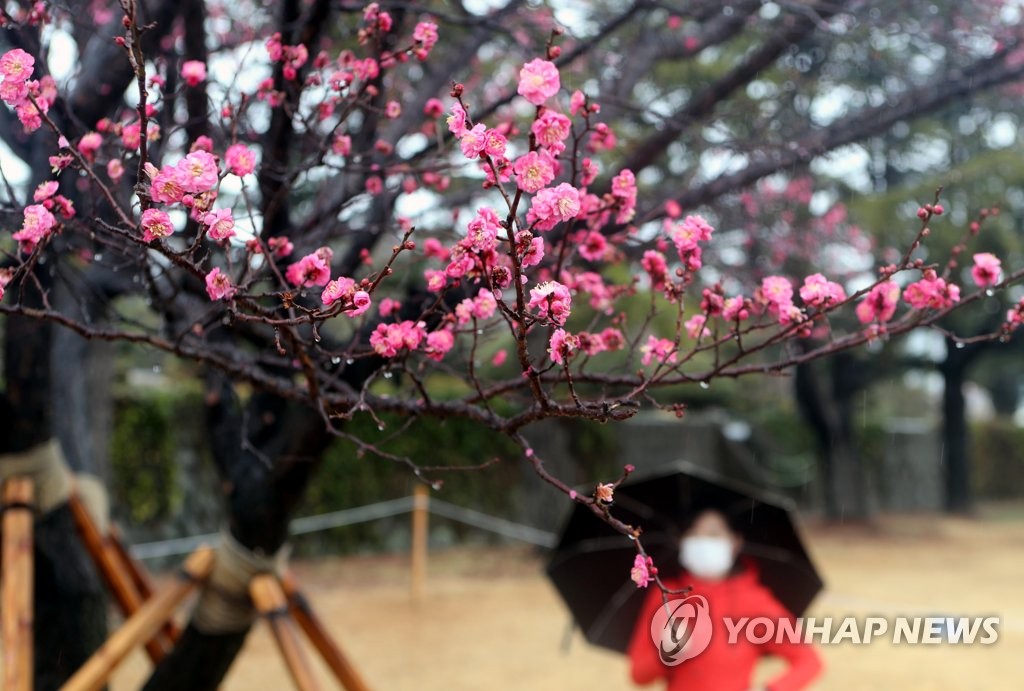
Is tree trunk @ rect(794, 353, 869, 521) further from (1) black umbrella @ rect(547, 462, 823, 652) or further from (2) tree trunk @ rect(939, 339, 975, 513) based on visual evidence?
(1) black umbrella @ rect(547, 462, 823, 652)

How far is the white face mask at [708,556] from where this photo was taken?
3.60 metres

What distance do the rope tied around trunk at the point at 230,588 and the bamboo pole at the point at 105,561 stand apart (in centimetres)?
34

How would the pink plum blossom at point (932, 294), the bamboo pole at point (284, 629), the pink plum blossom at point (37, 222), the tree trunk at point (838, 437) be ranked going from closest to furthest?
the pink plum blossom at point (37, 222), the pink plum blossom at point (932, 294), the bamboo pole at point (284, 629), the tree trunk at point (838, 437)

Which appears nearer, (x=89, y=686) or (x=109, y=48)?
(x=89, y=686)

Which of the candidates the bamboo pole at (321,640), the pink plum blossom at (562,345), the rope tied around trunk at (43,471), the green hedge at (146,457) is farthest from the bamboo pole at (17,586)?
the green hedge at (146,457)

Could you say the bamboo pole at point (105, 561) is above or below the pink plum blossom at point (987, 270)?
below

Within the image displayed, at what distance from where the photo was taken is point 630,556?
3889 mm

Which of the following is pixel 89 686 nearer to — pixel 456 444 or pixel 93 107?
pixel 93 107


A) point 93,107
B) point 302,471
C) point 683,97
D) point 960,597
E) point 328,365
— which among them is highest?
point 683,97

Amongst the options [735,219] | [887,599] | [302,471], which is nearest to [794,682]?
[302,471]

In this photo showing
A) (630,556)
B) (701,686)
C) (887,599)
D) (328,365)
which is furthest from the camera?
(887,599)

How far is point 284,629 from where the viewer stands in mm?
3230

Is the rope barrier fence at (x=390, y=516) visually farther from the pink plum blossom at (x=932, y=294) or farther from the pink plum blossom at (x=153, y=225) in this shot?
the pink plum blossom at (x=153, y=225)

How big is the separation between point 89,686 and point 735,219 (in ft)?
15.5
